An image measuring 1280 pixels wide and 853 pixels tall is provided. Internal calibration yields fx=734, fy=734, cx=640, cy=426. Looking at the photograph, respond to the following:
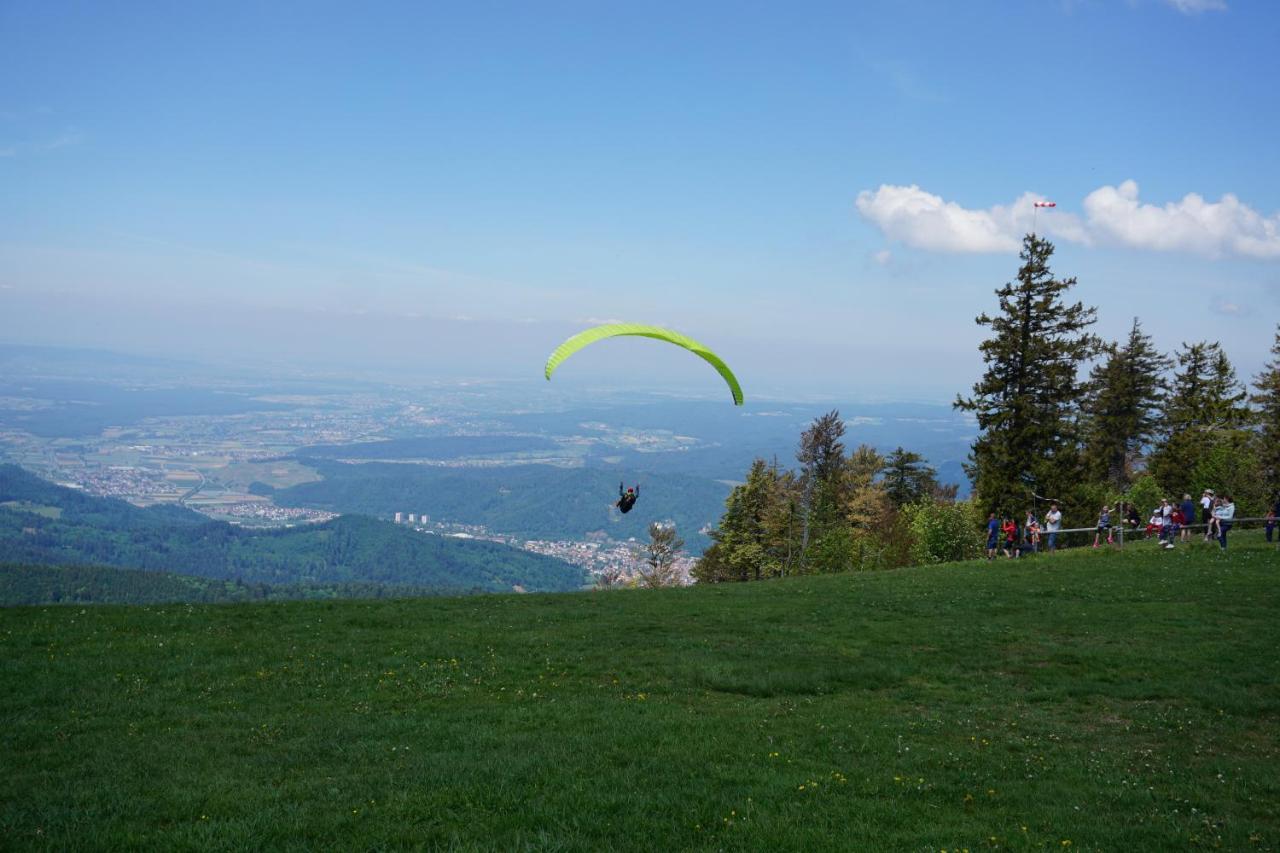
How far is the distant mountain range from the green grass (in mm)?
141377

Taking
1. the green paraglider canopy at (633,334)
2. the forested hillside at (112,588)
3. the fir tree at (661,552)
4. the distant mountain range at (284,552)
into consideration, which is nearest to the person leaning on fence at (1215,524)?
the green paraglider canopy at (633,334)

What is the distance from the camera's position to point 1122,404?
6156 centimetres

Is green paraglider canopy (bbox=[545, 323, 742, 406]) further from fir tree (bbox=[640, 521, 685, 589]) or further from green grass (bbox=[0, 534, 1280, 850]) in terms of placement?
fir tree (bbox=[640, 521, 685, 589])

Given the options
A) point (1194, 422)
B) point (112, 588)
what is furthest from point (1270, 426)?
point (112, 588)

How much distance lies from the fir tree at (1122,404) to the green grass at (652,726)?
40.3 meters

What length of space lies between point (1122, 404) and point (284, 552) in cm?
18581

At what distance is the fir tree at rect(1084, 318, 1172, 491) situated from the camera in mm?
60625

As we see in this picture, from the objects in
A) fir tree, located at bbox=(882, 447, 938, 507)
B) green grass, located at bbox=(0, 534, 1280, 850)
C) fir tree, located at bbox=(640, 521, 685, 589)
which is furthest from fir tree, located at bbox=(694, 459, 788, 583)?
green grass, located at bbox=(0, 534, 1280, 850)

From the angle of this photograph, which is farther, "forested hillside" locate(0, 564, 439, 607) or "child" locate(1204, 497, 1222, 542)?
"forested hillside" locate(0, 564, 439, 607)

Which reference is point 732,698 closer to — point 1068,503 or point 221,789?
point 221,789

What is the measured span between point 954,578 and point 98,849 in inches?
1197

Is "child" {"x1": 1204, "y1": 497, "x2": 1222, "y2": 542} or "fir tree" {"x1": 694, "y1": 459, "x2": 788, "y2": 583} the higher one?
"child" {"x1": 1204, "y1": 497, "x2": 1222, "y2": 542}

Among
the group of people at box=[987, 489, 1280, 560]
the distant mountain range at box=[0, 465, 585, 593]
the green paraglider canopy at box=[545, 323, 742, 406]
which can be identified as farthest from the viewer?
the distant mountain range at box=[0, 465, 585, 593]

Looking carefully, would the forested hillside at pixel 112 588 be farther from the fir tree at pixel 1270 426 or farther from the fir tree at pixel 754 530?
the fir tree at pixel 1270 426
